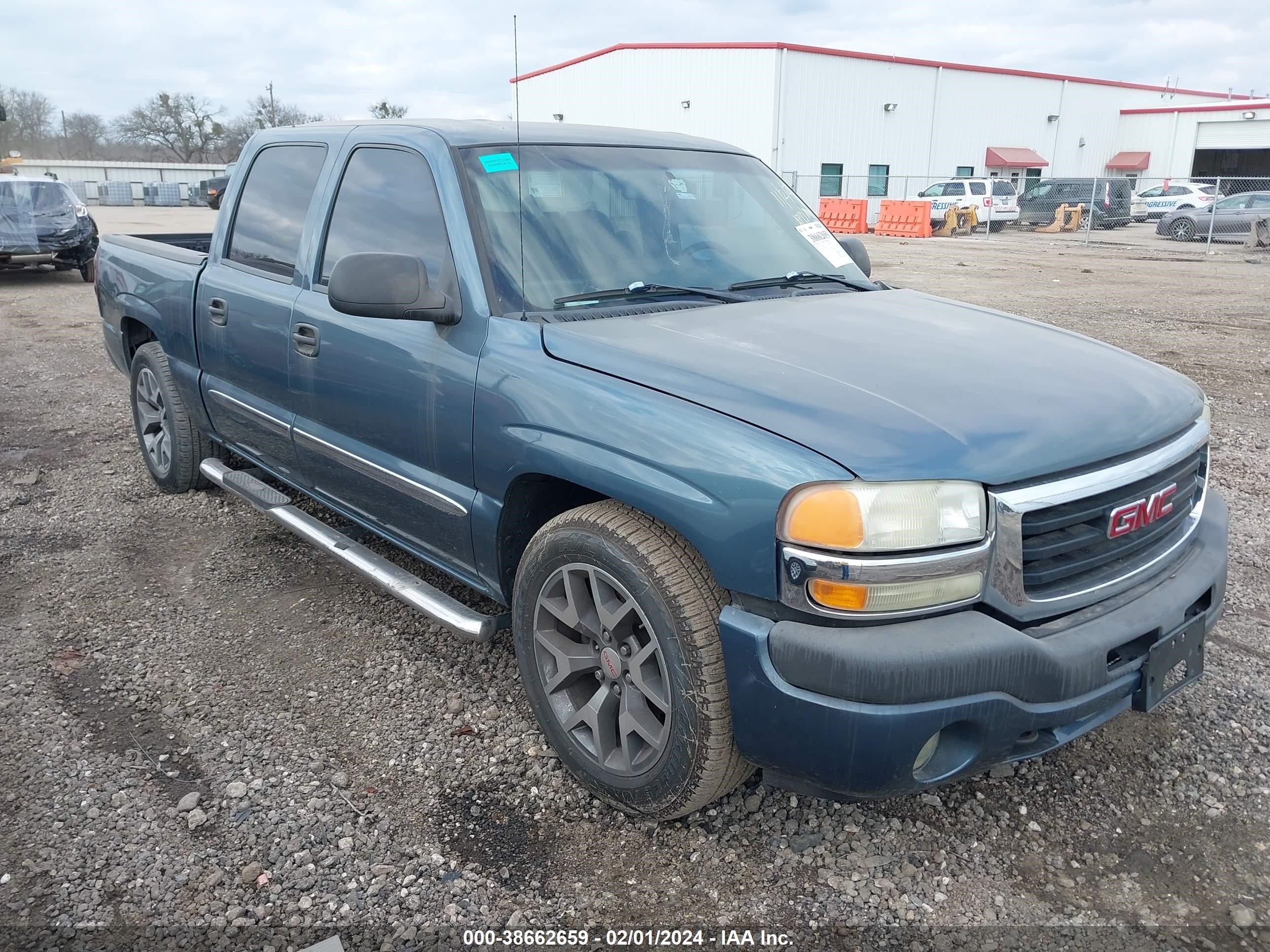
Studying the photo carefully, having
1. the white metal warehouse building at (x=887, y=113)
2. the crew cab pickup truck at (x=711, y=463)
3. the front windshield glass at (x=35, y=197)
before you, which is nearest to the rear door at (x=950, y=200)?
the white metal warehouse building at (x=887, y=113)

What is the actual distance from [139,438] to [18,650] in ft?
7.03

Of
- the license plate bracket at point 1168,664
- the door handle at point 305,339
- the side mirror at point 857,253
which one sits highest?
the side mirror at point 857,253

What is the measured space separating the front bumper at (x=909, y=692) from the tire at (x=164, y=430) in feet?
12.4

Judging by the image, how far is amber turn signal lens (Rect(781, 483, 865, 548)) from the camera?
2.04m

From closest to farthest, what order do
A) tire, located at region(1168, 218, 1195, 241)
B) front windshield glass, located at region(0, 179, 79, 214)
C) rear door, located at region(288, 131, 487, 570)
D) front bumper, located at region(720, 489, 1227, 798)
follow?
front bumper, located at region(720, 489, 1227, 798) < rear door, located at region(288, 131, 487, 570) < front windshield glass, located at region(0, 179, 79, 214) < tire, located at region(1168, 218, 1195, 241)

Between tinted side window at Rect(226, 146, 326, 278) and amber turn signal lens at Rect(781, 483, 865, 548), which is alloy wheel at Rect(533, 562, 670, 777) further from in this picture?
tinted side window at Rect(226, 146, 326, 278)

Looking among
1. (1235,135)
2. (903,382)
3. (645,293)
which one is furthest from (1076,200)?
(903,382)

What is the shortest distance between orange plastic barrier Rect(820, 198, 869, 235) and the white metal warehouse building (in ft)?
7.28

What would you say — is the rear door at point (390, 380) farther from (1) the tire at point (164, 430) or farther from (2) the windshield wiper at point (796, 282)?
(1) the tire at point (164, 430)

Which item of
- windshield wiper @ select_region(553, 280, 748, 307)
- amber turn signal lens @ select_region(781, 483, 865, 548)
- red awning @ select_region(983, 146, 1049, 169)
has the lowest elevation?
amber turn signal lens @ select_region(781, 483, 865, 548)

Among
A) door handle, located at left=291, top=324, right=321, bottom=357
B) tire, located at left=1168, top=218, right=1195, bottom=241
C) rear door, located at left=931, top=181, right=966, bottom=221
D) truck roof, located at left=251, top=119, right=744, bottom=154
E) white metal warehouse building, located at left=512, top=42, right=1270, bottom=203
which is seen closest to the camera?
truck roof, located at left=251, top=119, right=744, bottom=154

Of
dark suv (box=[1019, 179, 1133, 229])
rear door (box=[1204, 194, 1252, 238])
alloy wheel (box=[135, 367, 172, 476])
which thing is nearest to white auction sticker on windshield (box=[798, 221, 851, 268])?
alloy wheel (box=[135, 367, 172, 476])

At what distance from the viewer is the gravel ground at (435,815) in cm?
231

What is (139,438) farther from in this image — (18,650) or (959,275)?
(959,275)
